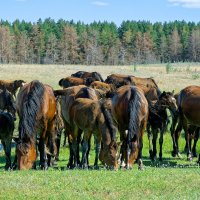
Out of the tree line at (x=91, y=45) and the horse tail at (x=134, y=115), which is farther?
the tree line at (x=91, y=45)

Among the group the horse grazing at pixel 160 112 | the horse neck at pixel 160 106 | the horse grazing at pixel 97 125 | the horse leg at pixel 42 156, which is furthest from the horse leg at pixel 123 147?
the horse neck at pixel 160 106

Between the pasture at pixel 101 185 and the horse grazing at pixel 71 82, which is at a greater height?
the horse grazing at pixel 71 82

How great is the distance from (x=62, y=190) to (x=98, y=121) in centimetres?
357

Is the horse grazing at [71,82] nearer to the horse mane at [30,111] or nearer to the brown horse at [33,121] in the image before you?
the brown horse at [33,121]

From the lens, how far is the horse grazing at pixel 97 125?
12477mm

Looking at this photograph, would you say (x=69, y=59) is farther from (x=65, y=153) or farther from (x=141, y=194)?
(x=141, y=194)

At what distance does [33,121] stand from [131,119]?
8.20 ft

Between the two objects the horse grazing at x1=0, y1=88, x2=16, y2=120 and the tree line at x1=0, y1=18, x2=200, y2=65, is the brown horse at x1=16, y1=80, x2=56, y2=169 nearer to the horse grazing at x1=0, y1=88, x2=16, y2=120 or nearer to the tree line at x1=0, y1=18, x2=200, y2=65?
the horse grazing at x1=0, y1=88, x2=16, y2=120

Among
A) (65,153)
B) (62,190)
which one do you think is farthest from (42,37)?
(62,190)

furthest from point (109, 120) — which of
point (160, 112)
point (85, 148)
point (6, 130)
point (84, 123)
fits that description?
point (160, 112)

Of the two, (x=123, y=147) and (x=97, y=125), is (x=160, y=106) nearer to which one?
(x=123, y=147)

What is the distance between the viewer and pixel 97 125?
1320 centimetres

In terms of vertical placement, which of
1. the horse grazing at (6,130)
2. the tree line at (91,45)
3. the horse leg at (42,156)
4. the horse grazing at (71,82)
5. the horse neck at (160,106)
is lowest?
the horse leg at (42,156)

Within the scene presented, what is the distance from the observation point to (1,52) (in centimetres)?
11619
